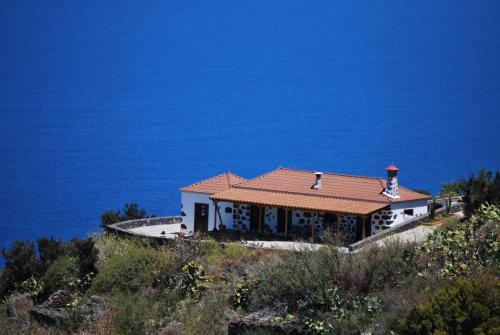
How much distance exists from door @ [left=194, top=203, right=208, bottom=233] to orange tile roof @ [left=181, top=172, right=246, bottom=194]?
1.95 feet

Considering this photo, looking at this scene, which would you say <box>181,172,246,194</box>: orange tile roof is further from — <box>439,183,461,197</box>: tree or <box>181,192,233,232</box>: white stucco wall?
<box>439,183,461,197</box>: tree

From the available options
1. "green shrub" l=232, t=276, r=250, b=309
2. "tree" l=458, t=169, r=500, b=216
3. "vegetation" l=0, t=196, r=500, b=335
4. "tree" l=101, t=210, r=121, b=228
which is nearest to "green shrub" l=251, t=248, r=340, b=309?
"vegetation" l=0, t=196, r=500, b=335

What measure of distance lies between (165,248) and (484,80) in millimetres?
125121

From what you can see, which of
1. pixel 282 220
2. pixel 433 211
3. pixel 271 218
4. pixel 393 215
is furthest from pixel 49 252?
pixel 433 211

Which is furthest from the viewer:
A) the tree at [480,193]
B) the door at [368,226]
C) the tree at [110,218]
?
the tree at [110,218]

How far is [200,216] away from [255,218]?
2761mm

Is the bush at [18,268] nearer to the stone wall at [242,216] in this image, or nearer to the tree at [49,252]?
the tree at [49,252]

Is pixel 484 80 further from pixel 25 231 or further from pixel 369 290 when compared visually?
pixel 369 290

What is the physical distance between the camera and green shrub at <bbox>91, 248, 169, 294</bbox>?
3148 centimetres

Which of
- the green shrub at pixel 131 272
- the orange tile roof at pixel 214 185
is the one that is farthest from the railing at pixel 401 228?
the orange tile roof at pixel 214 185

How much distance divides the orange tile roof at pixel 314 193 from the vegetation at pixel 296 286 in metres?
4.35

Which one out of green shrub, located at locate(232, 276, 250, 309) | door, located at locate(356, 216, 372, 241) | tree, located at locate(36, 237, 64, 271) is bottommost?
green shrub, located at locate(232, 276, 250, 309)

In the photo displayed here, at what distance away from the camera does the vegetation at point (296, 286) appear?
2145cm

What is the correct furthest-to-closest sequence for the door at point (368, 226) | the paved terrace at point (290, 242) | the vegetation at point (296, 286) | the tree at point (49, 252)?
the door at point (368, 226)
the tree at point (49, 252)
the paved terrace at point (290, 242)
the vegetation at point (296, 286)
